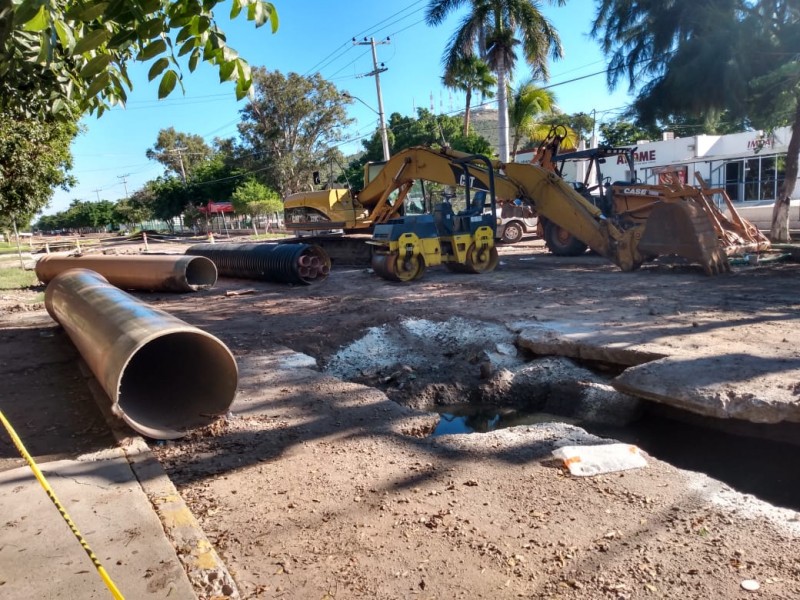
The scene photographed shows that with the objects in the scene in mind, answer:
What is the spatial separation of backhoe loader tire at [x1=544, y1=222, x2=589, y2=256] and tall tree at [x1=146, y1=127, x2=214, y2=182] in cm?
6655

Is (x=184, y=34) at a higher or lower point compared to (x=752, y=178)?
higher


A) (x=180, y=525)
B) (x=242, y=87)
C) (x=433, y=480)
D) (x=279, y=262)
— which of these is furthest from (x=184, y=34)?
(x=279, y=262)

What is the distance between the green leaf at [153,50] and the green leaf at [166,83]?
15cm

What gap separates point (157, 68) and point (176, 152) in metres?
81.4

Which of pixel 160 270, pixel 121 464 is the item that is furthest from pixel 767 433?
pixel 160 270

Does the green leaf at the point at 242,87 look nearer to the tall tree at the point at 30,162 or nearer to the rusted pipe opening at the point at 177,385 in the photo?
the rusted pipe opening at the point at 177,385

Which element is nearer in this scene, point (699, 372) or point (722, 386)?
point (722, 386)

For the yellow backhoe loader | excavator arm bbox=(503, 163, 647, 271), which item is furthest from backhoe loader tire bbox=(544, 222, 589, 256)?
excavator arm bbox=(503, 163, 647, 271)

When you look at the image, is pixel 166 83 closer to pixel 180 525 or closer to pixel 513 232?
pixel 180 525

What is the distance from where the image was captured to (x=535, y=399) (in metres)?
6.42

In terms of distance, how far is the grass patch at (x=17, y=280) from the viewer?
16875 millimetres

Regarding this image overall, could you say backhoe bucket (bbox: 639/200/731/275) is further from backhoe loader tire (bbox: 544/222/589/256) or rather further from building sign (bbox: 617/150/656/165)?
building sign (bbox: 617/150/656/165)

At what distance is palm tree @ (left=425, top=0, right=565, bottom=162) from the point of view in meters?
24.3

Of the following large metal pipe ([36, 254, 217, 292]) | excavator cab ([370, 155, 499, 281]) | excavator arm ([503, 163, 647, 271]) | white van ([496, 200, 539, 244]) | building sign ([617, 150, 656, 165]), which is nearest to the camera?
excavator arm ([503, 163, 647, 271])
